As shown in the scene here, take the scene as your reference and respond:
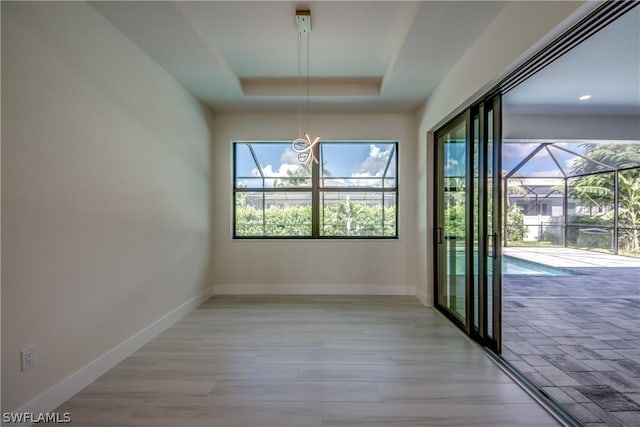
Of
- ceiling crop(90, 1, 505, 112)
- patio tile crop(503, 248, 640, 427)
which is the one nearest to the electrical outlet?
ceiling crop(90, 1, 505, 112)

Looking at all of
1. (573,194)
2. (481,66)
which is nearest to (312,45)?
(481,66)

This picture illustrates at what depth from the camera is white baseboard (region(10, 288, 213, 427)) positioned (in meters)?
1.80

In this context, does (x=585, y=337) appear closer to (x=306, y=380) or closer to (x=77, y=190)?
(x=306, y=380)

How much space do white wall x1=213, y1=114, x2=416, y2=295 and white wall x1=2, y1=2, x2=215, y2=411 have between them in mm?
1318

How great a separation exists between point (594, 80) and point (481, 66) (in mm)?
2034

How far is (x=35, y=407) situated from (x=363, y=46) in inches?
147

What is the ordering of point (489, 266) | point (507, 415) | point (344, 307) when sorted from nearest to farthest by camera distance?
point (507, 415) → point (489, 266) → point (344, 307)

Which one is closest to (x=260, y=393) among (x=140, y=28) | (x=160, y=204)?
(x=160, y=204)

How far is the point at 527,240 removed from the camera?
5473 millimetres

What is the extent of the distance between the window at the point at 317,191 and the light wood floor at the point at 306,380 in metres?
1.61

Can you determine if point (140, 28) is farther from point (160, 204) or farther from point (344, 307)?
point (344, 307)

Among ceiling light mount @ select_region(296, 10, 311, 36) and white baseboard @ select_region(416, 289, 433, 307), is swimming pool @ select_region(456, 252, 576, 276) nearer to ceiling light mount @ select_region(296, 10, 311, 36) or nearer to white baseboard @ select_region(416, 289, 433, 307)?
white baseboard @ select_region(416, 289, 433, 307)

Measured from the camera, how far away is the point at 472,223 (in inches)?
116

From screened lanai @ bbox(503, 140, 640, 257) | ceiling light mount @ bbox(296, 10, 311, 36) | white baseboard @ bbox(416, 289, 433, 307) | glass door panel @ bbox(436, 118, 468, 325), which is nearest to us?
ceiling light mount @ bbox(296, 10, 311, 36)
